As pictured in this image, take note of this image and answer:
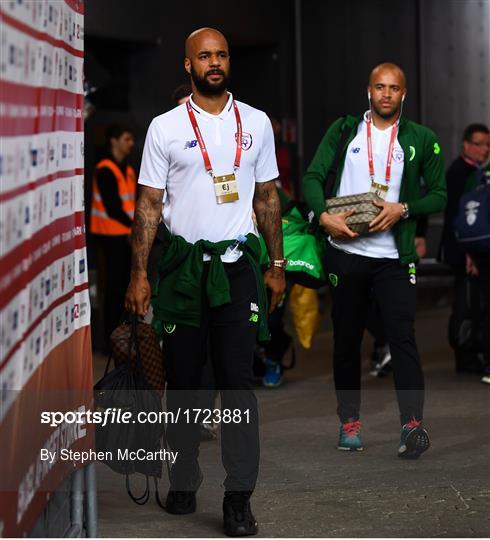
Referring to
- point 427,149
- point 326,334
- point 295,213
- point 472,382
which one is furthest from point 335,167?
point 326,334

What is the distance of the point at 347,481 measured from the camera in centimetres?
688

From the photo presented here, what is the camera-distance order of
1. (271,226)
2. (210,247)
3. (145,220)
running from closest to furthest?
(210,247), (145,220), (271,226)

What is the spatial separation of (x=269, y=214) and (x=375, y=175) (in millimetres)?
1476

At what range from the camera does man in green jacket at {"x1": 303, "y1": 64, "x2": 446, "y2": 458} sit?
7.54 metres

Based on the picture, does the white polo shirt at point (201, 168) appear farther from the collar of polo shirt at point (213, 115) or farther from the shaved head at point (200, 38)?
the shaved head at point (200, 38)

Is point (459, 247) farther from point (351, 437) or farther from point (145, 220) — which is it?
point (145, 220)

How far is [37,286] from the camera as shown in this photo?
14.0 feet

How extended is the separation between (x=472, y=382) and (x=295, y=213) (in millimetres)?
2350

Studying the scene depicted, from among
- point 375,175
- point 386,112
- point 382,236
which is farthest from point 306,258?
point 386,112

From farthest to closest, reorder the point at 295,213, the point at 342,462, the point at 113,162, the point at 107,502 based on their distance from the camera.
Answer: the point at 113,162
the point at 295,213
the point at 342,462
the point at 107,502

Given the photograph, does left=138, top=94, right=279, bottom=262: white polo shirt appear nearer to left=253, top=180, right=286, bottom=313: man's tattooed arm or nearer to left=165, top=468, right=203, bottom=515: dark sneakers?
left=253, top=180, right=286, bottom=313: man's tattooed arm

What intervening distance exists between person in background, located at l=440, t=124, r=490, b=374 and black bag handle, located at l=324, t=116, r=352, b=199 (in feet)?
10.2

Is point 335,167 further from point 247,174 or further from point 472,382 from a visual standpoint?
point 472,382

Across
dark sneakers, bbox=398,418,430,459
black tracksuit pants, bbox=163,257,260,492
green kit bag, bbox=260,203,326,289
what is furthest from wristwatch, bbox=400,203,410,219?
black tracksuit pants, bbox=163,257,260,492
